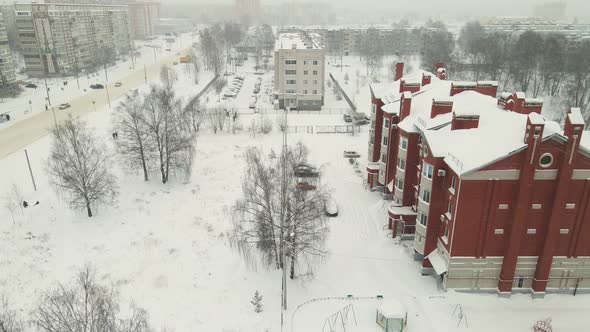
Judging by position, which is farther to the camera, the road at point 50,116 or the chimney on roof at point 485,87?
the road at point 50,116

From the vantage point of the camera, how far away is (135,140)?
38844mm

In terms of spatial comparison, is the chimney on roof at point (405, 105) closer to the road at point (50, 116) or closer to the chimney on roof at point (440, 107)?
the chimney on roof at point (440, 107)

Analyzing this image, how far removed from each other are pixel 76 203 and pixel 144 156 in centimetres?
771

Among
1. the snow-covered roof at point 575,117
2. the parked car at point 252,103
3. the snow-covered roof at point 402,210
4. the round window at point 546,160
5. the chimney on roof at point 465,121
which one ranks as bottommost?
the parked car at point 252,103

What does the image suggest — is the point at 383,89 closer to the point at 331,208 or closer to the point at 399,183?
the point at 399,183

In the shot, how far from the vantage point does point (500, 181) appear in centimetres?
2267

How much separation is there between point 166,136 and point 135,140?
9.94 ft

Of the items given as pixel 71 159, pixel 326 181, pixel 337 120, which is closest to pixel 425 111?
pixel 326 181

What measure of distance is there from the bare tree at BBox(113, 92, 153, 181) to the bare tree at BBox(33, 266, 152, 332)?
1447cm

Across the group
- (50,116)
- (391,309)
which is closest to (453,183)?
(391,309)

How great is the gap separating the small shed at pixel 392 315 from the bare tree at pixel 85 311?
38.8 ft

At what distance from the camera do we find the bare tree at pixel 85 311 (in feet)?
53.2

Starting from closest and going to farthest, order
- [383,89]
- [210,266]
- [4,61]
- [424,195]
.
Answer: [424,195]
[210,266]
[383,89]
[4,61]

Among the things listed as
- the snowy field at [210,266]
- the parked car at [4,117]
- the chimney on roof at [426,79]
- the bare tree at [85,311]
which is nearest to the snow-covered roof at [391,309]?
the snowy field at [210,266]
